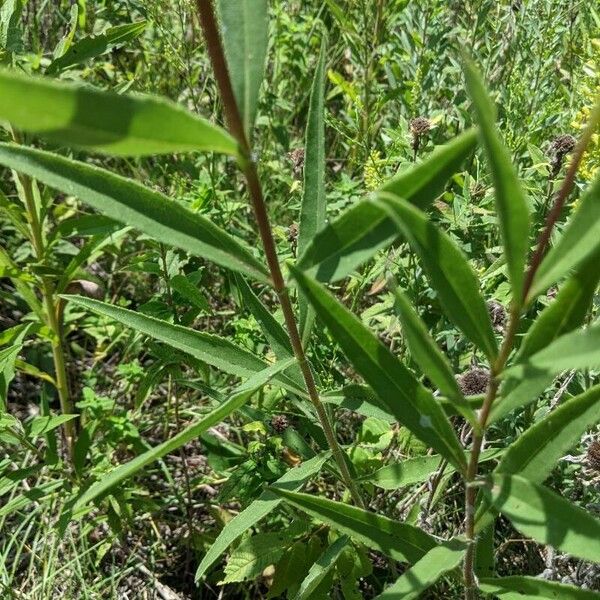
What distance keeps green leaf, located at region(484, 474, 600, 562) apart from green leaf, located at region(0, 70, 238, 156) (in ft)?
1.72

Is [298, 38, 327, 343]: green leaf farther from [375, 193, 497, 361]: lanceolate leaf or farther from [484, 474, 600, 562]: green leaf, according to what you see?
[484, 474, 600, 562]: green leaf

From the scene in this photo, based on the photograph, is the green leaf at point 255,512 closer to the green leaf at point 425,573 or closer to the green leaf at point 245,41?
the green leaf at point 425,573

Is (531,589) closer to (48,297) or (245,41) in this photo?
(245,41)

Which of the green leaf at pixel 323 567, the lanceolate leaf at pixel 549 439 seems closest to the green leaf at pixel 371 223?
the lanceolate leaf at pixel 549 439

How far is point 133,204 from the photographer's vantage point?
991 mm

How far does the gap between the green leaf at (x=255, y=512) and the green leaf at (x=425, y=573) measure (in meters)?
0.31

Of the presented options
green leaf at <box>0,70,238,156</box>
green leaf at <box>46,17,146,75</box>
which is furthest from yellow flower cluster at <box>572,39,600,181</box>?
green leaf at <box>46,17,146,75</box>

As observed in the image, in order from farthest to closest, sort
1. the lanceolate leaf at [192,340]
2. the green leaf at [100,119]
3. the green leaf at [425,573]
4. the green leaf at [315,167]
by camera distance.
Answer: the lanceolate leaf at [192,340] → the green leaf at [315,167] → the green leaf at [425,573] → the green leaf at [100,119]

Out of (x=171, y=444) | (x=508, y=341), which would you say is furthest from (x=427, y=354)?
(x=171, y=444)

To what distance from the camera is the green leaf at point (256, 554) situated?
1688mm

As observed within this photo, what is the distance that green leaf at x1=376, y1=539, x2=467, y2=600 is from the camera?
1033 millimetres

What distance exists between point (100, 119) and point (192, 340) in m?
0.64

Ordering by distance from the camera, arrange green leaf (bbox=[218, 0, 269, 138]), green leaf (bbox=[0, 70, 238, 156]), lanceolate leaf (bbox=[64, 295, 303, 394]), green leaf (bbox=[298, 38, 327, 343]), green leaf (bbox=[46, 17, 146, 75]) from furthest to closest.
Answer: green leaf (bbox=[46, 17, 146, 75]), lanceolate leaf (bbox=[64, 295, 303, 394]), green leaf (bbox=[298, 38, 327, 343]), green leaf (bbox=[218, 0, 269, 138]), green leaf (bbox=[0, 70, 238, 156])

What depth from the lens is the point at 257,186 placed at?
2.98 feet
